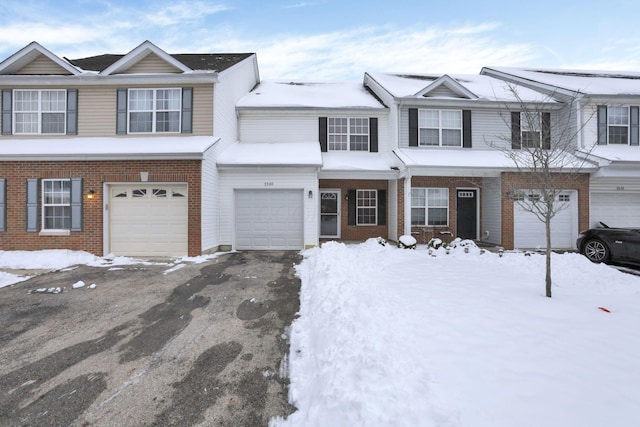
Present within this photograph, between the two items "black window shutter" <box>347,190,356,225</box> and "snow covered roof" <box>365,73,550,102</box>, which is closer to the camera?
"snow covered roof" <box>365,73,550,102</box>

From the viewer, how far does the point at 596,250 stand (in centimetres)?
870

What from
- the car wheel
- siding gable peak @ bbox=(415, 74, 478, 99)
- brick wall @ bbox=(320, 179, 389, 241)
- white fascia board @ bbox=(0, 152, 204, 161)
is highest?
siding gable peak @ bbox=(415, 74, 478, 99)

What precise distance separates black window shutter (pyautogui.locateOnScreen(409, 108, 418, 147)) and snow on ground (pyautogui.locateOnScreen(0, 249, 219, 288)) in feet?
31.2

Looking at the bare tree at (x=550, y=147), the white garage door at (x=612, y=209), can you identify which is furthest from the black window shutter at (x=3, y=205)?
the white garage door at (x=612, y=209)

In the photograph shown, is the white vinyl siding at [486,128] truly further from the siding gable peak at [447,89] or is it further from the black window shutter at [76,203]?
Answer: the black window shutter at [76,203]

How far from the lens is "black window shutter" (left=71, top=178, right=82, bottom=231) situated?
9.72m

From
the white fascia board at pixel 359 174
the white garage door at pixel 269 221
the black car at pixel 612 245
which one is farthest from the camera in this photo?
the white fascia board at pixel 359 174

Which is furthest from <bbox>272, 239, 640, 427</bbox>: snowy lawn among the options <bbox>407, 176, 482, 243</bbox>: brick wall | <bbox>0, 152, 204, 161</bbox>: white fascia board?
<bbox>0, 152, 204, 161</bbox>: white fascia board

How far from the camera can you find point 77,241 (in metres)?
9.73

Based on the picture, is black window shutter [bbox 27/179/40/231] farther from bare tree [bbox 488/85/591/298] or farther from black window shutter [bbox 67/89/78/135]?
bare tree [bbox 488/85/591/298]

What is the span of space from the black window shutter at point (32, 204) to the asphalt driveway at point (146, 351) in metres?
3.87

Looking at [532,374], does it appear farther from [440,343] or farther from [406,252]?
[406,252]

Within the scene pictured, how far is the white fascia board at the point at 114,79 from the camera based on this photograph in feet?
34.1

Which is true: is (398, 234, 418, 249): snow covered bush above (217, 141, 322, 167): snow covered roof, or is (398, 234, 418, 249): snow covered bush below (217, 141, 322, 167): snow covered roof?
below
